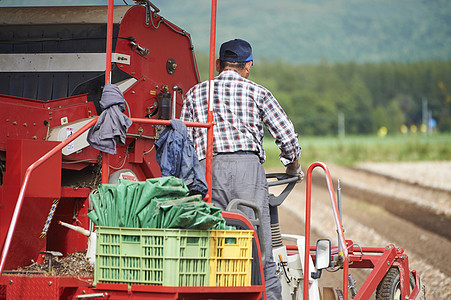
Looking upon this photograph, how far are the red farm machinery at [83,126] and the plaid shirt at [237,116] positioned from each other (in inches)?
10.2

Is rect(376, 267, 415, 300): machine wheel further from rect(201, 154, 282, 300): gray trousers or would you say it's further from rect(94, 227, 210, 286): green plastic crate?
rect(94, 227, 210, 286): green plastic crate

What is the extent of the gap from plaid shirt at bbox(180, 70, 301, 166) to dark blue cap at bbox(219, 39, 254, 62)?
12 cm

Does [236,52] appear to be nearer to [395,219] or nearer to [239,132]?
[239,132]

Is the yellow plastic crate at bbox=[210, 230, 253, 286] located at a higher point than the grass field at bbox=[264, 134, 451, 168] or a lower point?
lower

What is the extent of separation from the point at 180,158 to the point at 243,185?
1.88ft

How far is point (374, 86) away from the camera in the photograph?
127 meters

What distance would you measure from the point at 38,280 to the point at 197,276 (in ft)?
3.57

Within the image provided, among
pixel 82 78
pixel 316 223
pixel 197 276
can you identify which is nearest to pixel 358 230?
pixel 316 223

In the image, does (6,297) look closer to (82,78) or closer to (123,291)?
(123,291)

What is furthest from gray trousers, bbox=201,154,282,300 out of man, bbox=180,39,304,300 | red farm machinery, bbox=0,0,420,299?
red farm machinery, bbox=0,0,420,299

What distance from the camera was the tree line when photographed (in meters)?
89.8

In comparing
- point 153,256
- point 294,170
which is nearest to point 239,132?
point 294,170

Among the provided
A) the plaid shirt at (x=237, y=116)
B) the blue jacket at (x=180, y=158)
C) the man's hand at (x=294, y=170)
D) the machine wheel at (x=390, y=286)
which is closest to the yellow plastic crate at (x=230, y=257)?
the blue jacket at (x=180, y=158)

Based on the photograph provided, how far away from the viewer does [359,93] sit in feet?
360
